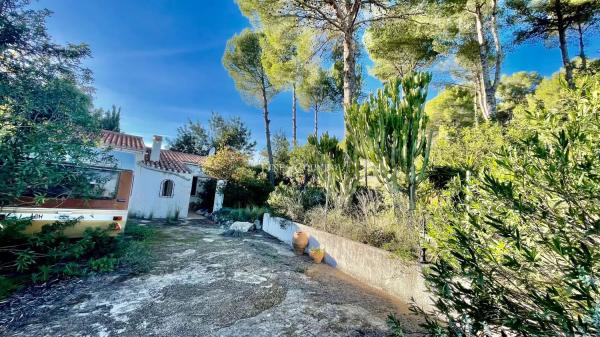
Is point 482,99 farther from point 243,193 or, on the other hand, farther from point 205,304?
point 205,304

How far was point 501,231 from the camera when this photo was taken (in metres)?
1.65

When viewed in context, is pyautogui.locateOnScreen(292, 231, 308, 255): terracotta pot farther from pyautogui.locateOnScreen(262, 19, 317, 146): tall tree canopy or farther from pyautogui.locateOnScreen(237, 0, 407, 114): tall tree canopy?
pyautogui.locateOnScreen(262, 19, 317, 146): tall tree canopy

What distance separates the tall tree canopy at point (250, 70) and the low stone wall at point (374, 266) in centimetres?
1101

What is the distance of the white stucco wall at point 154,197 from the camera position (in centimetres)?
1357

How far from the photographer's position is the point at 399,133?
6.01 meters

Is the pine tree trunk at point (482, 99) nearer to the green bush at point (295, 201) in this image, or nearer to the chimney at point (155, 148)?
the green bush at point (295, 201)

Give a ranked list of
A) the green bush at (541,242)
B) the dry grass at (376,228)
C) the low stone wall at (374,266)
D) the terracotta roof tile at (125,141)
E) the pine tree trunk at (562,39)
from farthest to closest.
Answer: the terracotta roof tile at (125,141) < the pine tree trunk at (562,39) < the dry grass at (376,228) < the low stone wall at (374,266) < the green bush at (541,242)

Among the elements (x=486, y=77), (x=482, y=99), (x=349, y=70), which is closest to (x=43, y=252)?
(x=349, y=70)

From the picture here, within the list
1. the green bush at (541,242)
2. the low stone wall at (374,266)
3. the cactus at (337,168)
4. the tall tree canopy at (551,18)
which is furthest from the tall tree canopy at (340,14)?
the green bush at (541,242)

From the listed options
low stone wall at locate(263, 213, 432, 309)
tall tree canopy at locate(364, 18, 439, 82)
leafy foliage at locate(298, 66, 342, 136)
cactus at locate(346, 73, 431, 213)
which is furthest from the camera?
leafy foliage at locate(298, 66, 342, 136)

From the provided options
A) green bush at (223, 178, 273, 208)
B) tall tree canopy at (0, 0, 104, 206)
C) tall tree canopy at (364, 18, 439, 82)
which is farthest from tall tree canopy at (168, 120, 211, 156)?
tall tree canopy at (0, 0, 104, 206)

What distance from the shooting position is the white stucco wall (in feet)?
44.5

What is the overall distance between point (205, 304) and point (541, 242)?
4.33 m

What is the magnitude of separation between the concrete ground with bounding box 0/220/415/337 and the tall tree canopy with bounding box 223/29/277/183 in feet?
39.7
